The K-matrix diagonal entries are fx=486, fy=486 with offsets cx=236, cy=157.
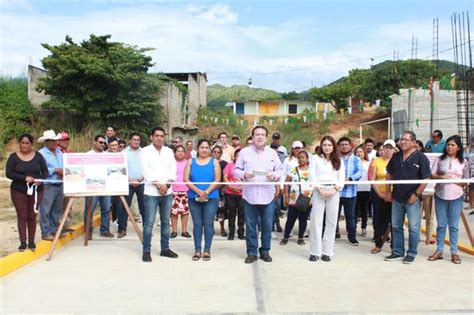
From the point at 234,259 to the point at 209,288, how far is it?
1422mm

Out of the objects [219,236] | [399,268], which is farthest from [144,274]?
[399,268]

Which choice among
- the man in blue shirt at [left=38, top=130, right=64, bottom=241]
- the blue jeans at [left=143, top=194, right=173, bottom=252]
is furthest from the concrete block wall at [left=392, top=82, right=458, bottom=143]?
the man in blue shirt at [left=38, top=130, right=64, bottom=241]

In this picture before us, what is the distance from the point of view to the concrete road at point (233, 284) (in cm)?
488

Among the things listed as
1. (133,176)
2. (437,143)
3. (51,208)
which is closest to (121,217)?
(133,176)

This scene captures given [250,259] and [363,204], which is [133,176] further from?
[363,204]

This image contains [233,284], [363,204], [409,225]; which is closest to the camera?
[233,284]

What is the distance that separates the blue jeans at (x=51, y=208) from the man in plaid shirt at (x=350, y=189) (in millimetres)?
4484

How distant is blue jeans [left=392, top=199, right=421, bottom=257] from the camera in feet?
21.8

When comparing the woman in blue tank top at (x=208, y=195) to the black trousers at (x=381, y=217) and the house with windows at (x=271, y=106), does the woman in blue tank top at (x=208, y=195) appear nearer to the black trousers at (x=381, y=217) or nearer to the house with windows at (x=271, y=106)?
the black trousers at (x=381, y=217)

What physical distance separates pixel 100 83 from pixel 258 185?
2021cm

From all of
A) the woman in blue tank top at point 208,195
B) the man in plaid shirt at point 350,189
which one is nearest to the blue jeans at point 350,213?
the man in plaid shirt at point 350,189

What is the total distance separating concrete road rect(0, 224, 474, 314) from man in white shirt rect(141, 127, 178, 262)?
1.02 feet

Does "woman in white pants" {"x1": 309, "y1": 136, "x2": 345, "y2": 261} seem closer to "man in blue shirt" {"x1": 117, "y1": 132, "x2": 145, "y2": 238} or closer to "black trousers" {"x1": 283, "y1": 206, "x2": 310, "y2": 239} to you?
"black trousers" {"x1": 283, "y1": 206, "x2": 310, "y2": 239}

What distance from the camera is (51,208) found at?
7445mm
